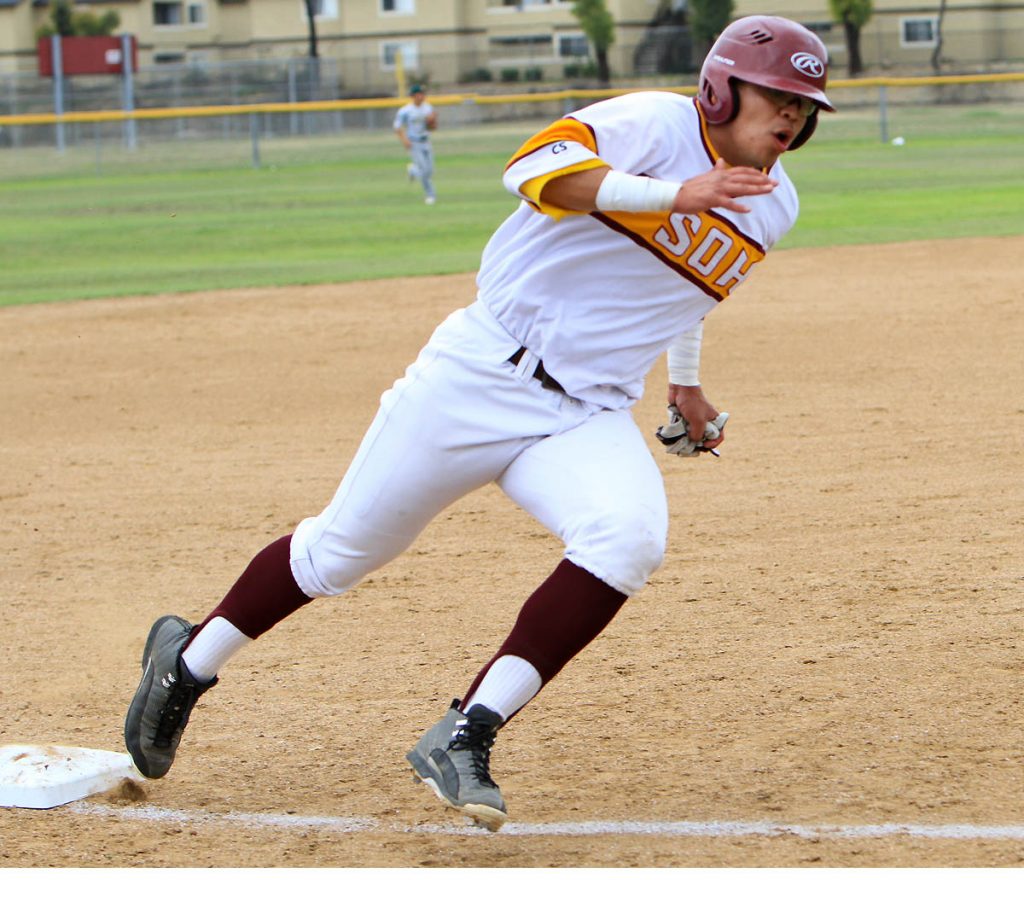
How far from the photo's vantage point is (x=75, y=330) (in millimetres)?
10961

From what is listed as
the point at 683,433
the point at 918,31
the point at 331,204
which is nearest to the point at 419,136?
the point at 331,204

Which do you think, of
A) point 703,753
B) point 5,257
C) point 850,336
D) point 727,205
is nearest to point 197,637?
point 703,753

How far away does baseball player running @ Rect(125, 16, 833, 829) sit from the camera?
2.98 meters

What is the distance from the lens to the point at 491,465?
3135mm

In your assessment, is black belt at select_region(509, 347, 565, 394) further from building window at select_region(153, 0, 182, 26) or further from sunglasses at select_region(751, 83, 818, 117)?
building window at select_region(153, 0, 182, 26)

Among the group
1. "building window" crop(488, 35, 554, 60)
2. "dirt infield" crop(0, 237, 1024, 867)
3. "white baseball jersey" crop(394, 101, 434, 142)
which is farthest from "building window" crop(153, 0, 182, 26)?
"dirt infield" crop(0, 237, 1024, 867)

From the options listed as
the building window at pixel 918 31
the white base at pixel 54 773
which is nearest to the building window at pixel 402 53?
the building window at pixel 918 31

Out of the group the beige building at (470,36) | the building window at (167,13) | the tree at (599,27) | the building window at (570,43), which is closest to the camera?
the beige building at (470,36)

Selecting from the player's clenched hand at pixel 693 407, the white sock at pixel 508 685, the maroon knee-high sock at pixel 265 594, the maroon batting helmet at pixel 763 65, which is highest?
the maroon batting helmet at pixel 763 65

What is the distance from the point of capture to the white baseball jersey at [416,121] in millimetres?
20609

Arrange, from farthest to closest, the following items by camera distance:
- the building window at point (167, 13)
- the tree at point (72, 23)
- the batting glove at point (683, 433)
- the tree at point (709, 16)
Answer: the building window at point (167, 13), the tree at point (72, 23), the tree at point (709, 16), the batting glove at point (683, 433)

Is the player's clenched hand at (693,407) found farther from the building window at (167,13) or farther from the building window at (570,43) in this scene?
the building window at (167,13)

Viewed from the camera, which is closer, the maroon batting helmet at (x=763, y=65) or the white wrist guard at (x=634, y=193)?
the white wrist guard at (x=634, y=193)

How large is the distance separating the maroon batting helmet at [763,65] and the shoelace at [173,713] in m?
1.70
